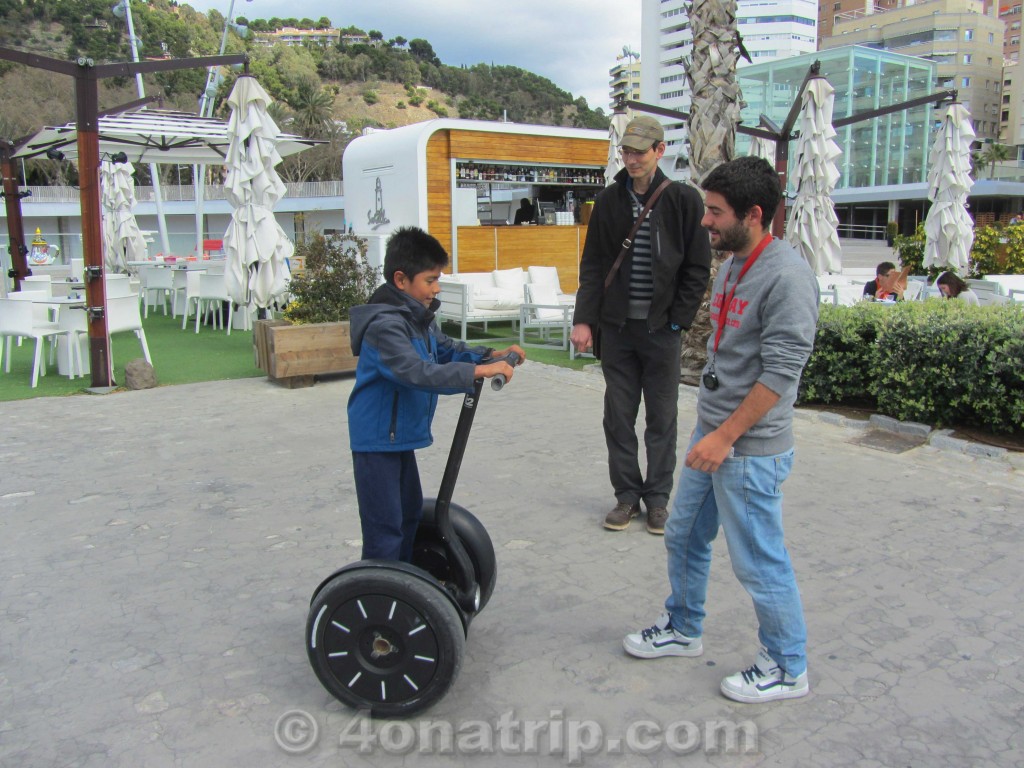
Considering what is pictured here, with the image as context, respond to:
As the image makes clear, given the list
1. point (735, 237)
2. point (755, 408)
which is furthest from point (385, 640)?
point (735, 237)

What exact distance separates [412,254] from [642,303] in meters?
1.79

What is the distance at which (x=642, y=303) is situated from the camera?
418 centimetres

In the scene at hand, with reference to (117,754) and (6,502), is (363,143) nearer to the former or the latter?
(6,502)

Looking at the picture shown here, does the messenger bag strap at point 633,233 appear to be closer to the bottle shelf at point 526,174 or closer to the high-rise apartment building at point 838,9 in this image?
the bottle shelf at point 526,174

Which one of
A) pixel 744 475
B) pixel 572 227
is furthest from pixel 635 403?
pixel 572 227

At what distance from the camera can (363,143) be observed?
598 inches

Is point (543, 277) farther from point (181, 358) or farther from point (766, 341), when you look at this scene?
point (766, 341)

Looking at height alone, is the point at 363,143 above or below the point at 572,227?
above

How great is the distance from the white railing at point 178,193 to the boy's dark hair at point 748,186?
45057 mm

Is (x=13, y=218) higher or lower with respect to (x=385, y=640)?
higher

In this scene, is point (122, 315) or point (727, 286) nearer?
point (727, 286)

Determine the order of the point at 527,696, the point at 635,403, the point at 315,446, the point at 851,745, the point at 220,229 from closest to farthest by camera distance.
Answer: the point at 851,745 → the point at 527,696 → the point at 635,403 → the point at 315,446 → the point at 220,229

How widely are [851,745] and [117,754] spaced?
2.24m

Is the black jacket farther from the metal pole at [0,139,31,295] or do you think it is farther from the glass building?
the glass building
